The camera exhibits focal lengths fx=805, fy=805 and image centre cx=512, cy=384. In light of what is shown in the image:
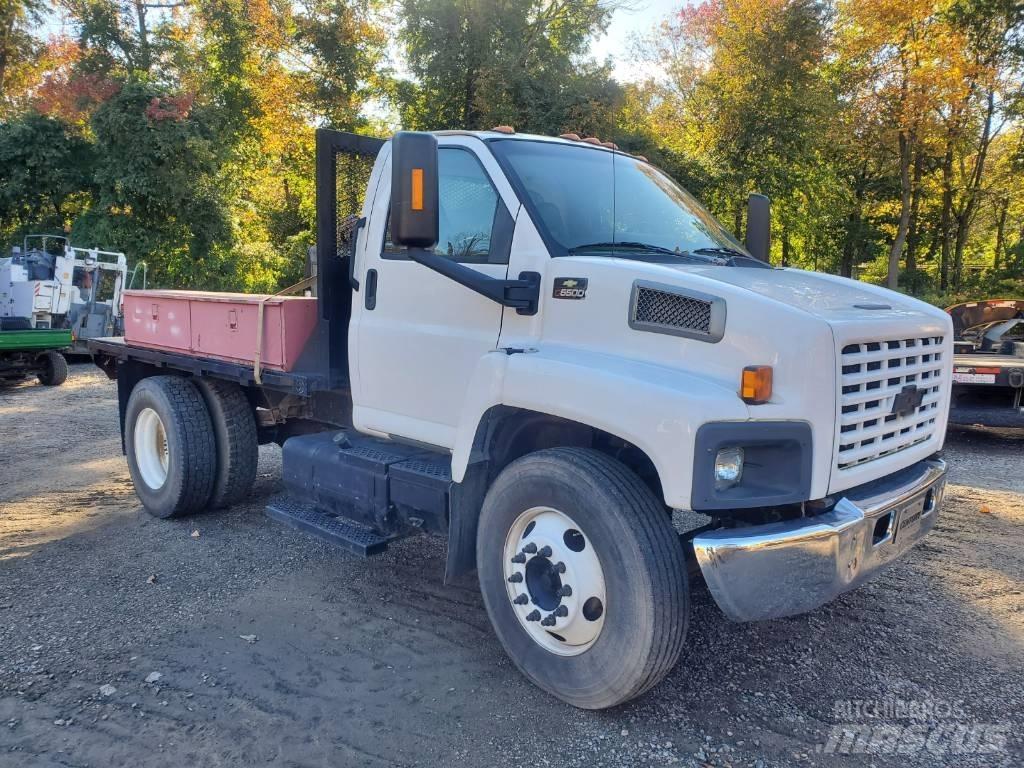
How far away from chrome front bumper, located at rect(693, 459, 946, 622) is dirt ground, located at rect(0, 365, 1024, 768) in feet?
2.05

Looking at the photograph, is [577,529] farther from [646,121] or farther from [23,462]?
[646,121]

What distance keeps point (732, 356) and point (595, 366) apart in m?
0.53

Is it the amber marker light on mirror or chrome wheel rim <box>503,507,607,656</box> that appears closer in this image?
chrome wheel rim <box>503,507,607,656</box>

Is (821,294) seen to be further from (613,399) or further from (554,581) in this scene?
(554,581)

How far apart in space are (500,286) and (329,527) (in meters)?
1.82

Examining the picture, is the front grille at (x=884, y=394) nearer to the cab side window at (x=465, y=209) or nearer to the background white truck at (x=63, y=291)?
the cab side window at (x=465, y=209)

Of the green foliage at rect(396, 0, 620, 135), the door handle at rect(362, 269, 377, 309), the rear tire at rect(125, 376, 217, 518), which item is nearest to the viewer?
the door handle at rect(362, 269, 377, 309)

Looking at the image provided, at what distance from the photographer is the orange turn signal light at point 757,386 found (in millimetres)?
2902

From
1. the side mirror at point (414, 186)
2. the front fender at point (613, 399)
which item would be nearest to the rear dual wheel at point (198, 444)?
the front fender at point (613, 399)

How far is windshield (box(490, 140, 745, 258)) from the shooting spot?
3.75 meters

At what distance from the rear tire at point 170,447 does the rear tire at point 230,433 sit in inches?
2.3

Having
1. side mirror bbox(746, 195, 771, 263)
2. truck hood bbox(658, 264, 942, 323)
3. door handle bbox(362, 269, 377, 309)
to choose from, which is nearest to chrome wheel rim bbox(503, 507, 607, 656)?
truck hood bbox(658, 264, 942, 323)

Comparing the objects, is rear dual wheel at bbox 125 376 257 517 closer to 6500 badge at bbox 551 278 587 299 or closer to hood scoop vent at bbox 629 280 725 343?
6500 badge at bbox 551 278 587 299

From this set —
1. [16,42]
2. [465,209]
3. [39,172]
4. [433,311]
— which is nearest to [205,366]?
[433,311]
